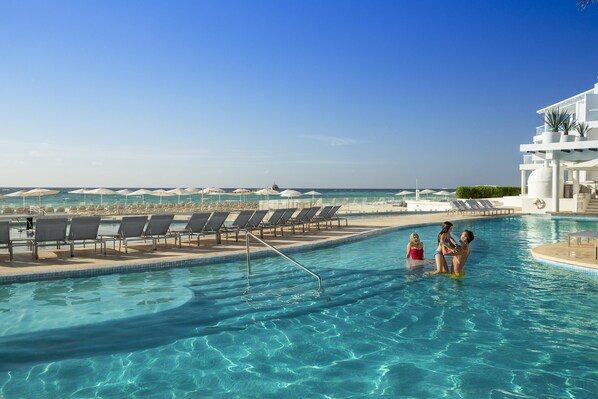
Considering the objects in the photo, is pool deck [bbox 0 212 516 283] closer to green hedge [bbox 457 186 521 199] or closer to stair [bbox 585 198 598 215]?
stair [bbox 585 198 598 215]

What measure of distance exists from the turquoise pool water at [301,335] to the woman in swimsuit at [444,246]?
16.0 inches

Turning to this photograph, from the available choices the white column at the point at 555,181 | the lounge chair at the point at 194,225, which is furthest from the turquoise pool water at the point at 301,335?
the white column at the point at 555,181

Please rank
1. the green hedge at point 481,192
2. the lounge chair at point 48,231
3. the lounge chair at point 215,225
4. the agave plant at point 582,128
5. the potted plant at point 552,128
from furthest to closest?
the green hedge at point 481,192 < the agave plant at point 582,128 < the potted plant at point 552,128 < the lounge chair at point 215,225 < the lounge chair at point 48,231

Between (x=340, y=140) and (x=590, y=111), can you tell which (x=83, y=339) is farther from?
(x=340, y=140)

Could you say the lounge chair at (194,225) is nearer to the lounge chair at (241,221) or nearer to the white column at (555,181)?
the lounge chair at (241,221)

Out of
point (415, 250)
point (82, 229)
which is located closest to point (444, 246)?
point (415, 250)

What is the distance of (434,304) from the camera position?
23.7ft

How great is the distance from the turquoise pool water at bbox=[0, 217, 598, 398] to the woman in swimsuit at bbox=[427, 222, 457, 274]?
1.33 ft

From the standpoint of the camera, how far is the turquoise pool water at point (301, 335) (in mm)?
4488

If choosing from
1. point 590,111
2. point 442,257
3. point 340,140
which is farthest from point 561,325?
point 340,140

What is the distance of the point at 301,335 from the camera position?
5.88 meters

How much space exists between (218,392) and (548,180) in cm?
2847

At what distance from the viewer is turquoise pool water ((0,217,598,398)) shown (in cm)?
449

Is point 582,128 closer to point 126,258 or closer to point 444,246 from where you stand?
point 444,246
